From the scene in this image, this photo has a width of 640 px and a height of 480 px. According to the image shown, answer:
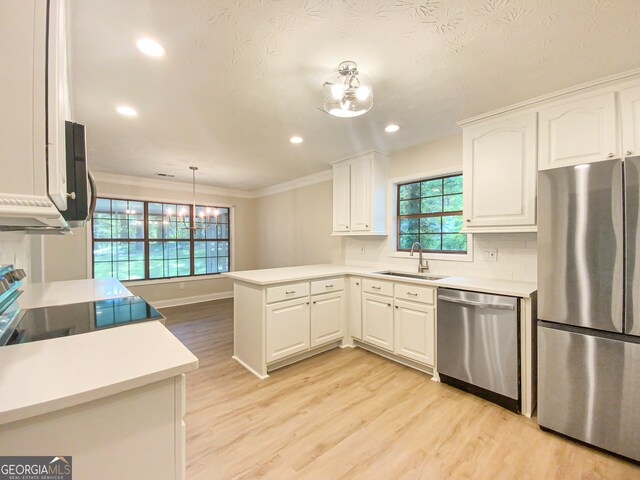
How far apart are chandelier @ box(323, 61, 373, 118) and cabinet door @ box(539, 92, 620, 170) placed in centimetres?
148

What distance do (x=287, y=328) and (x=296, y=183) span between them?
3.12 m

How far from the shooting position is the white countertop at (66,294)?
1.67 meters

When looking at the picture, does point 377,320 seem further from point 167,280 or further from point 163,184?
point 163,184

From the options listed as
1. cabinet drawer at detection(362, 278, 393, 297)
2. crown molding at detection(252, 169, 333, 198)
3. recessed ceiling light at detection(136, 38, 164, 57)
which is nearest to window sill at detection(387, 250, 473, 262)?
cabinet drawer at detection(362, 278, 393, 297)

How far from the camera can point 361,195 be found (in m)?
3.57

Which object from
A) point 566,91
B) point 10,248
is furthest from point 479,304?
point 10,248

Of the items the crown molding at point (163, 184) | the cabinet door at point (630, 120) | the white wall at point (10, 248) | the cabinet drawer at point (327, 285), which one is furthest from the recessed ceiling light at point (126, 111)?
the cabinet door at point (630, 120)

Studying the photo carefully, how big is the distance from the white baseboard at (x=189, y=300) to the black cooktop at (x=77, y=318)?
3969 millimetres

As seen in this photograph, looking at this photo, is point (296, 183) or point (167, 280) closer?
point (296, 183)

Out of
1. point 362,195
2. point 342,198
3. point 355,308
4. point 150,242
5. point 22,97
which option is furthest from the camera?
point 150,242

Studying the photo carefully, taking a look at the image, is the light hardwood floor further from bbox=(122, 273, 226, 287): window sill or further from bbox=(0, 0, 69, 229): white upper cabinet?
bbox=(122, 273, 226, 287): window sill

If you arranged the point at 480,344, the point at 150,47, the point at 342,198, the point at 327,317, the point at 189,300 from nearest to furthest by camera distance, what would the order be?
the point at 150,47 → the point at 480,344 → the point at 327,317 → the point at 342,198 → the point at 189,300

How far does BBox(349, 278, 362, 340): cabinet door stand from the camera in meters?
3.21

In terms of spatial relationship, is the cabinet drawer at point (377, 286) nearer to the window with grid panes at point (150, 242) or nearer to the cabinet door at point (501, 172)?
the cabinet door at point (501, 172)
